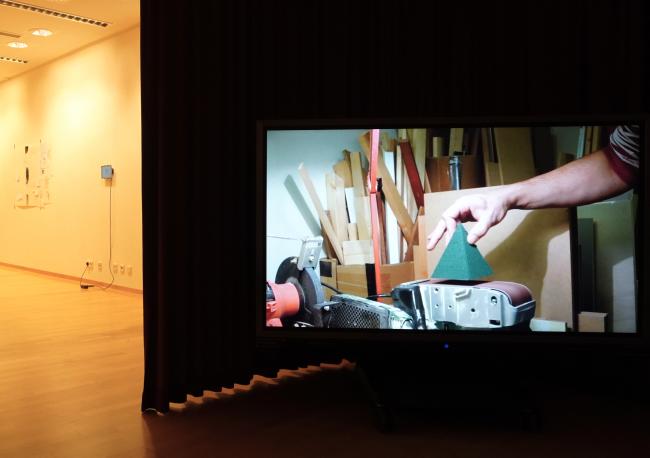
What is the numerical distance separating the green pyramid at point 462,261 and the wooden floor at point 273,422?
0.44 m

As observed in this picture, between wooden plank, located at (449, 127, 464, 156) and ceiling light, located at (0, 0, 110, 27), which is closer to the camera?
wooden plank, located at (449, 127, 464, 156)

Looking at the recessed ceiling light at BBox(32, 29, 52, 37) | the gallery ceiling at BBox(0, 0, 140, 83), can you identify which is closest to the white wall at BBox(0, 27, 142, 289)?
the gallery ceiling at BBox(0, 0, 140, 83)

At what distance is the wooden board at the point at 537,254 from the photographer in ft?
6.82

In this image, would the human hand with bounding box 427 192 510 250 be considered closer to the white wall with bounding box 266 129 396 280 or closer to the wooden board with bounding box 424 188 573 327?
the wooden board with bounding box 424 188 573 327

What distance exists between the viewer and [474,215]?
2.11m

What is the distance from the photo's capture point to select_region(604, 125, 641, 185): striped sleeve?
2.09 m

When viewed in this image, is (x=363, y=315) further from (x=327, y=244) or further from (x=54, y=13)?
(x=54, y=13)

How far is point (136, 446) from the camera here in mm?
2002

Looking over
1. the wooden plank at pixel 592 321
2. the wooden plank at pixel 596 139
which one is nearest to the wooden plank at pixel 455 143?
the wooden plank at pixel 596 139

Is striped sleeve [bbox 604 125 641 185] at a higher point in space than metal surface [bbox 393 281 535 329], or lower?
higher

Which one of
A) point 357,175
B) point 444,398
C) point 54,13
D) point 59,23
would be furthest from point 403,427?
point 59,23

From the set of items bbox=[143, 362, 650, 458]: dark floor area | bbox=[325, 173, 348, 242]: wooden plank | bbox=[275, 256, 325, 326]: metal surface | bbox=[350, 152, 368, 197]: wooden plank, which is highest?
bbox=[350, 152, 368, 197]: wooden plank

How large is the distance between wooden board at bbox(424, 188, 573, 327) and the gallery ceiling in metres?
3.97

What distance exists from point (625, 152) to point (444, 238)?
26.9 inches
